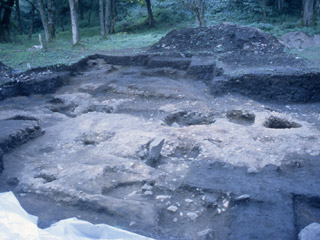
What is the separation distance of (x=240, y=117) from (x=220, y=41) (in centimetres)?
481

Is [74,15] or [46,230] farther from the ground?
[74,15]

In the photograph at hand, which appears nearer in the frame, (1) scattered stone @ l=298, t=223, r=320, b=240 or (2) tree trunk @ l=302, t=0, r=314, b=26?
(1) scattered stone @ l=298, t=223, r=320, b=240

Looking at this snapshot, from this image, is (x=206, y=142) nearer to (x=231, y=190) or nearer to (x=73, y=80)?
(x=231, y=190)

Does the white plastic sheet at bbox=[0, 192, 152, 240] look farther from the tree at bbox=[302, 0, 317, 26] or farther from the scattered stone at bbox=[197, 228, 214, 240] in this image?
the tree at bbox=[302, 0, 317, 26]

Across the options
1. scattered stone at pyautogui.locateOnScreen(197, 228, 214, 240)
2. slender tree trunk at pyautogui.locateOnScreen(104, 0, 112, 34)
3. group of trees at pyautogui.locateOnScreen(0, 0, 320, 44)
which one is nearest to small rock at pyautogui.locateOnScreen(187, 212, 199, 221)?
scattered stone at pyautogui.locateOnScreen(197, 228, 214, 240)

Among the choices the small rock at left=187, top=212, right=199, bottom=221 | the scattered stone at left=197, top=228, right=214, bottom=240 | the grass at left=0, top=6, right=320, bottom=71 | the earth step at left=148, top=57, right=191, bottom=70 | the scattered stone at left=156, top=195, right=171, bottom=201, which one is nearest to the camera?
the scattered stone at left=197, top=228, right=214, bottom=240

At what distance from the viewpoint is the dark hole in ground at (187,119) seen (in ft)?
20.1

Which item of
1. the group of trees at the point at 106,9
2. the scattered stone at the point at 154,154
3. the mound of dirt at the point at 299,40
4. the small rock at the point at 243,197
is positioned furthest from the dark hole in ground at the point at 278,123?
the group of trees at the point at 106,9

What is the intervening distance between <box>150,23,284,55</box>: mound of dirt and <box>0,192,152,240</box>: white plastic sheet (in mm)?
8168

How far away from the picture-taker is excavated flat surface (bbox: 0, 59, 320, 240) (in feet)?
10.7

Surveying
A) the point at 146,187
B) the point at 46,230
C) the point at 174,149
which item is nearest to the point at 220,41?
the point at 174,149

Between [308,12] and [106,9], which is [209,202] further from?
[106,9]

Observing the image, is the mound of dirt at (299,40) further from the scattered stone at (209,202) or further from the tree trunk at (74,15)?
the scattered stone at (209,202)

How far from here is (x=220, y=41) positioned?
33.6ft
